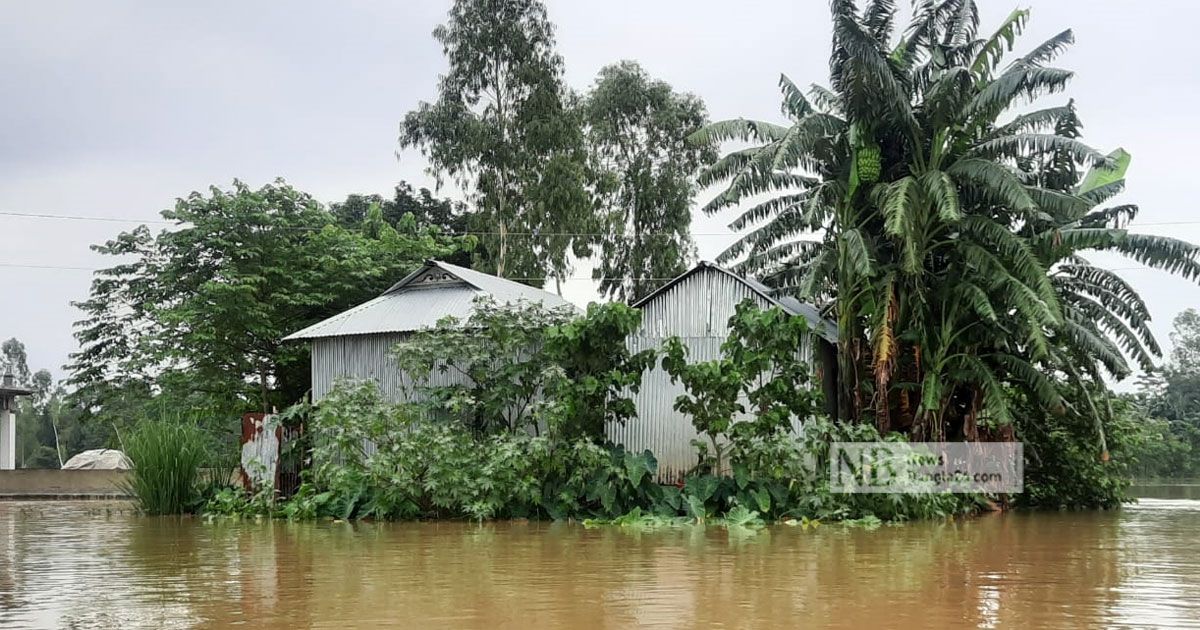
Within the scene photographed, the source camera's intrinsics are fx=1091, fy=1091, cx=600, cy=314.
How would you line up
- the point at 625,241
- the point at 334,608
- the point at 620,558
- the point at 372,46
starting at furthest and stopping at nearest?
1. the point at 625,241
2. the point at 372,46
3. the point at 620,558
4. the point at 334,608

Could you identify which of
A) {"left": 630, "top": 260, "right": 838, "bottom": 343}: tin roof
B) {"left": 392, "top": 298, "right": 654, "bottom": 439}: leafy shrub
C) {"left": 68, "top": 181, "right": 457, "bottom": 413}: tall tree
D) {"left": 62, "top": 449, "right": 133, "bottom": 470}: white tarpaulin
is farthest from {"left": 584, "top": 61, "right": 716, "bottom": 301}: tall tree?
{"left": 392, "top": 298, "right": 654, "bottom": 439}: leafy shrub

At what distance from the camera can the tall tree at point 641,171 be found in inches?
1340

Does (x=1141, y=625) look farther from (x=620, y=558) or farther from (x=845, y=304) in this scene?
(x=845, y=304)

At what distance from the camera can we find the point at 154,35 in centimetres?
1639

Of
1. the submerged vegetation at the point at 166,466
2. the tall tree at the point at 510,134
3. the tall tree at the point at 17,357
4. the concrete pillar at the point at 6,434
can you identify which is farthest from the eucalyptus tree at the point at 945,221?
the tall tree at the point at 17,357

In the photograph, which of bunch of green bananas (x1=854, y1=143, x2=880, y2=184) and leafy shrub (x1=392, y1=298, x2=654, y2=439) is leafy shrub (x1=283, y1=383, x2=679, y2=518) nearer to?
leafy shrub (x1=392, y1=298, x2=654, y2=439)

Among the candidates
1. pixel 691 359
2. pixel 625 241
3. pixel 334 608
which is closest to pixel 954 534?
pixel 691 359

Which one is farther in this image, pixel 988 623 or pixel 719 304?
pixel 719 304

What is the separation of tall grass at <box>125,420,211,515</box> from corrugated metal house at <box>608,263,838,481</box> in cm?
630

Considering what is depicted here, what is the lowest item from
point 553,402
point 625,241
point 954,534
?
point 954,534

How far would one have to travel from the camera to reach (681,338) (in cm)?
1656

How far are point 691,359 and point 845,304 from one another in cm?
249

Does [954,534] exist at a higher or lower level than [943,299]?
lower

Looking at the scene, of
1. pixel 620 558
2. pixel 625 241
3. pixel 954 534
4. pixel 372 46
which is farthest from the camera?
pixel 625 241
